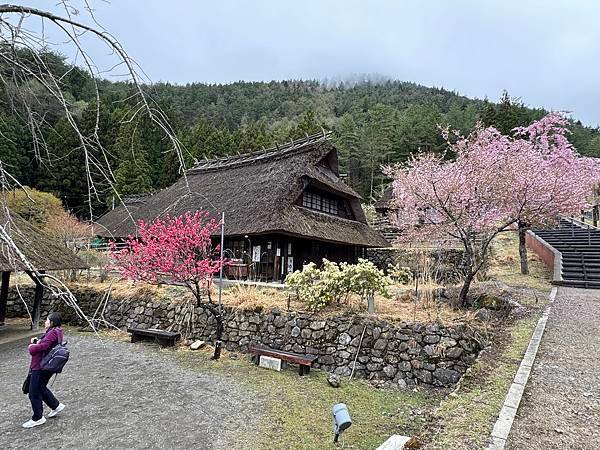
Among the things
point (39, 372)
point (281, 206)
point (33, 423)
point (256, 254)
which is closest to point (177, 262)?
point (39, 372)

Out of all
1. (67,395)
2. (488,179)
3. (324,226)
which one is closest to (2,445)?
(67,395)

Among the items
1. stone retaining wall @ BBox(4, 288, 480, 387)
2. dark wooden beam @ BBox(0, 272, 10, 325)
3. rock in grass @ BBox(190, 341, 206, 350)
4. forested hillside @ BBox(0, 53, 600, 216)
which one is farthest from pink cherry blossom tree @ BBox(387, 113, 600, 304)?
dark wooden beam @ BBox(0, 272, 10, 325)

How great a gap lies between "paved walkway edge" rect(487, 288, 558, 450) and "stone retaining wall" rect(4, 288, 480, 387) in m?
0.93

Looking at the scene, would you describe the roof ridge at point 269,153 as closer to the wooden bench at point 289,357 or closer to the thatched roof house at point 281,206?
the thatched roof house at point 281,206

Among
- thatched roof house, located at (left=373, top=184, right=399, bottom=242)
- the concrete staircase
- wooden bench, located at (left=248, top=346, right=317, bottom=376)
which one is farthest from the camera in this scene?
thatched roof house, located at (left=373, top=184, right=399, bottom=242)

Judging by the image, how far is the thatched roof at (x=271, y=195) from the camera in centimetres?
1359

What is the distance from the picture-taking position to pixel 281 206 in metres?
13.4

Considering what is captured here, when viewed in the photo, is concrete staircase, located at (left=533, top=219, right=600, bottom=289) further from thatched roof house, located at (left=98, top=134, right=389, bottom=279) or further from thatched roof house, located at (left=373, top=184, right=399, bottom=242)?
thatched roof house, located at (left=373, top=184, right=399, bottom=242)

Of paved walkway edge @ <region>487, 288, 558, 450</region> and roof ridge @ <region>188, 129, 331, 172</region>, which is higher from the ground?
roof ridge @ <region>188, 129, 331, 172</region>

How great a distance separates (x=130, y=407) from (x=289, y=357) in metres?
2.85

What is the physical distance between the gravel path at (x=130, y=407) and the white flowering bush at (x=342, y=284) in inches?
94.6

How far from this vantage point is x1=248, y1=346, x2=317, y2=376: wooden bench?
284 inches

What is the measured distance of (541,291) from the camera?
37.0 feet

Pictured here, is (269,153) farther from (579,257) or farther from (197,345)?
(579,257)
